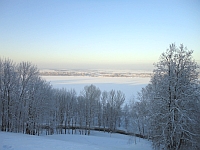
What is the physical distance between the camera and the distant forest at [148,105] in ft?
44.1

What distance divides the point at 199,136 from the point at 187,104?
3390 millimetres

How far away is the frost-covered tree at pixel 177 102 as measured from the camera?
518 inches

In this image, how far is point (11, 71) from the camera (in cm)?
2538

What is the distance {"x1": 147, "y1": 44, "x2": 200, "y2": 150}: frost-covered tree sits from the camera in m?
13.2

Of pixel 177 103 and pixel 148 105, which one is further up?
pixel 177 103

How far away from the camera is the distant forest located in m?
13.4

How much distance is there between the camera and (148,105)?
66.1ft

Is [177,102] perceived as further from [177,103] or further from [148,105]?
[148,105]

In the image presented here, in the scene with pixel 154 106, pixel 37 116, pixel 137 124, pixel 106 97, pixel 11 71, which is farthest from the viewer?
pixel 106 97

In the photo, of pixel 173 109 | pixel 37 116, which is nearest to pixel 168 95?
pixel 173 109

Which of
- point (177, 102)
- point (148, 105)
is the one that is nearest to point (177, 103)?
point (177, 102)

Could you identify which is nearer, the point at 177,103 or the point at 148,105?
the point at 177,103

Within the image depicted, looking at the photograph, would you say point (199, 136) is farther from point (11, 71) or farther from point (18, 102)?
point (11, 71)

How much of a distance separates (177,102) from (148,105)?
679 centimetres
